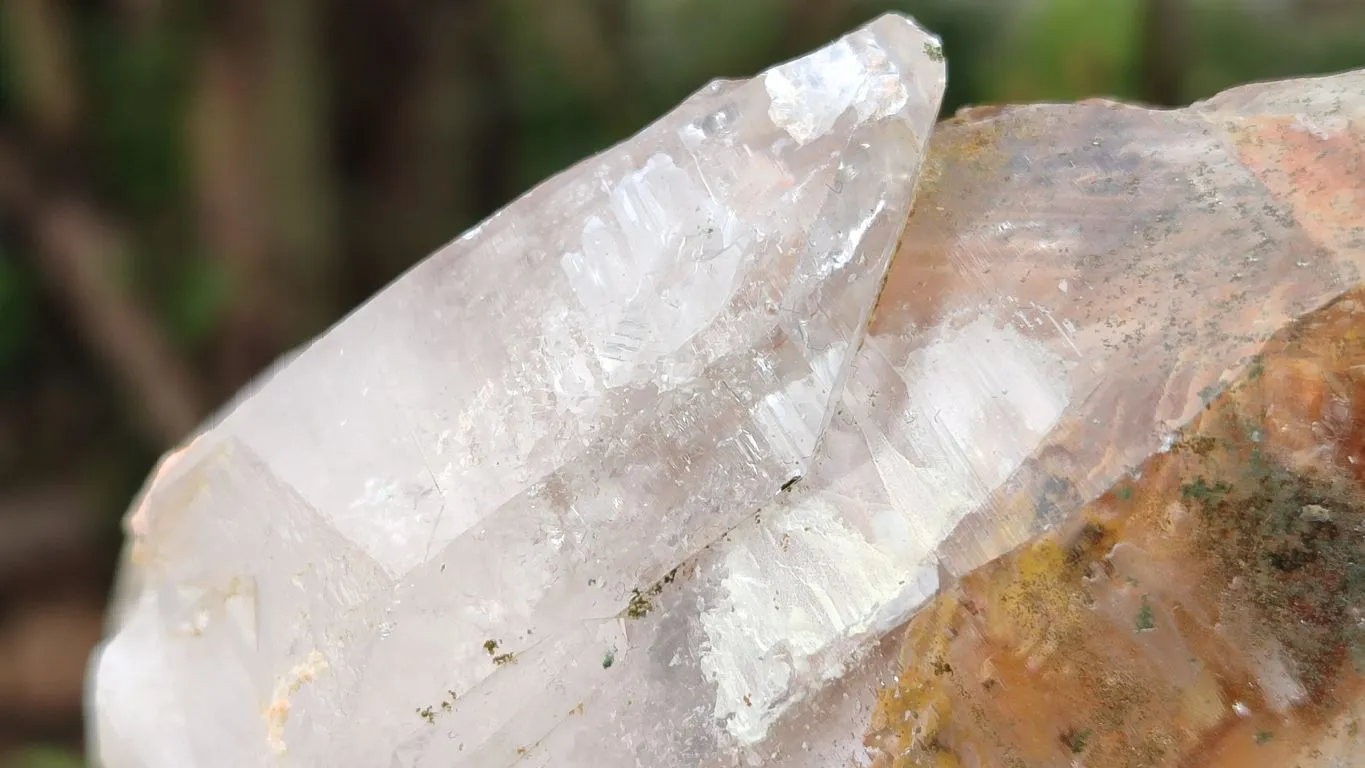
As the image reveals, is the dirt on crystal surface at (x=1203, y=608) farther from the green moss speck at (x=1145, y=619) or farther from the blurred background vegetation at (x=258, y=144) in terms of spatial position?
the blurred background vegetation at (x=258, y=144)

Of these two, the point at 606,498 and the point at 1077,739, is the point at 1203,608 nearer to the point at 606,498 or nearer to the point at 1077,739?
the point at 1077,739

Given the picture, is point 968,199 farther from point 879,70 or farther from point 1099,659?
point 1099,659

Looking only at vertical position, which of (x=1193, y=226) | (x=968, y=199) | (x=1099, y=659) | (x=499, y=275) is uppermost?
(x=499, y=275)

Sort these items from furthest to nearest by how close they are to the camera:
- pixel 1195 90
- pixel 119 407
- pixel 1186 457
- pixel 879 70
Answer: pixel 119 407 < pixel 1195 90 < pixel 879 70 < pixel 1186 457

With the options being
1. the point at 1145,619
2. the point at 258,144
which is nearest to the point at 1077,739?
the point at 1145,619

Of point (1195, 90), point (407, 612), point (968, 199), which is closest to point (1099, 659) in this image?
point (968, 199)

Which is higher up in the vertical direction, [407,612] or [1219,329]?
[407,612]
